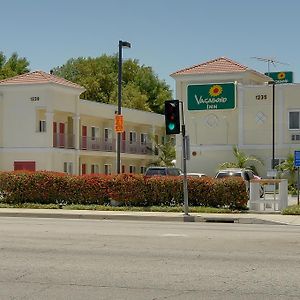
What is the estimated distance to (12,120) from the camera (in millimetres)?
53656

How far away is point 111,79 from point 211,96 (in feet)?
120

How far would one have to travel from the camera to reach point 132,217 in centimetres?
2675

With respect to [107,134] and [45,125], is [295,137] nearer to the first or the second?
[107,134]

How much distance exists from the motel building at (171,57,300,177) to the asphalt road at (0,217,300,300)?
3487 cm

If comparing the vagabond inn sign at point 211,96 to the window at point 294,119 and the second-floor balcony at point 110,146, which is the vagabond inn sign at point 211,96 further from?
the second-floor balcony at point 110,146

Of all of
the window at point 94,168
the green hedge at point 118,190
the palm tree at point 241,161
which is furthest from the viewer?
the window at point 94,168

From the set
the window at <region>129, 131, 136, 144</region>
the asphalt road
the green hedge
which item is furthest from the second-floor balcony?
the asphalt road

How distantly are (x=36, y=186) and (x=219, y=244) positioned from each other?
17.3 m

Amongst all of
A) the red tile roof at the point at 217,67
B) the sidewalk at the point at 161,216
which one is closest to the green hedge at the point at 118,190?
the sidewalk at the point at 161,216

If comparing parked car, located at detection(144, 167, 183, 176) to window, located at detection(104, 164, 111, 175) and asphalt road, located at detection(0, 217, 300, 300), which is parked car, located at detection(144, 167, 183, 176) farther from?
asphalt road, located at detection(0, 217, 300, 300)

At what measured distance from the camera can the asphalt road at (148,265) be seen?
33.1ft

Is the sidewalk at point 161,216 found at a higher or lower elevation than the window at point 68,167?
lower

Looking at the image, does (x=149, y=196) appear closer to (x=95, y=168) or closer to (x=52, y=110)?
(x=52, y=110)

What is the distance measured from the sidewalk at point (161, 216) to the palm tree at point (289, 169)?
74.7 feet
